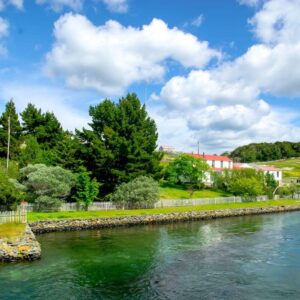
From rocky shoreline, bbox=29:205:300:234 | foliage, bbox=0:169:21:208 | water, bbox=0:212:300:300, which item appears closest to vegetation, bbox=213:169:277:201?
rocky shoreline, bbox=29:205:300:234

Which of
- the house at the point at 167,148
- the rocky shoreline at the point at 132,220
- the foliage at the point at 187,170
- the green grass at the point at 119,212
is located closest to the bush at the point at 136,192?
the green grass at the point at 119,212

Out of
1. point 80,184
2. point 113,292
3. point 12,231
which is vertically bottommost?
point 113,292

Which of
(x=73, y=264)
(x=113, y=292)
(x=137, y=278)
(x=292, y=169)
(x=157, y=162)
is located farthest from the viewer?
(x=292, y=169)

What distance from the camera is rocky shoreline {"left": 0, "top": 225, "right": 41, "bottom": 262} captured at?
28625 millimetres

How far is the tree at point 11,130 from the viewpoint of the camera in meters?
70.6

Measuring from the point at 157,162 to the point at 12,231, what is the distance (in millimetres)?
35109

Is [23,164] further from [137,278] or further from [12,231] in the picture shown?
[137,278]

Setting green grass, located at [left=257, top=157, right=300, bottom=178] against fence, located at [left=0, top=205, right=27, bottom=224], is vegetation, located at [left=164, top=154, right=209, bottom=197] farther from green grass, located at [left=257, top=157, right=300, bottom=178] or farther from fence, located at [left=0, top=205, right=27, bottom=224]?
green grass, located at [left=257, top=157, right=300, bottom=178]

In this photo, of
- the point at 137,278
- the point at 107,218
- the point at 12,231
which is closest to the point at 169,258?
the point at 137,278

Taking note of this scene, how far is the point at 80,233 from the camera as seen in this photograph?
42844 mm

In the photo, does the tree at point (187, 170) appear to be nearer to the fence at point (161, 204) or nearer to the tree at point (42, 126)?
the fence at point (161, 204)

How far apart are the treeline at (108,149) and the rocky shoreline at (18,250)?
26.5m

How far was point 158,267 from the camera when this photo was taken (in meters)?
27.6

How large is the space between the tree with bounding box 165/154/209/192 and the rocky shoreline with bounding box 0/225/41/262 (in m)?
53.9
